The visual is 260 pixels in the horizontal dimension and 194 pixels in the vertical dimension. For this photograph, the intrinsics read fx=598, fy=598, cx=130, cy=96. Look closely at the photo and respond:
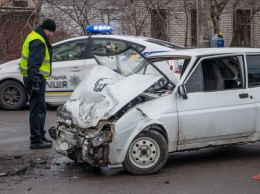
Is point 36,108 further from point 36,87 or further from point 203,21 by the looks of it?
point 203,21

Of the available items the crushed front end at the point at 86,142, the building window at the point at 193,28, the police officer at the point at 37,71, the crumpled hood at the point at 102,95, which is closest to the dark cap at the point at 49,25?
the police officer at the point at 37,71

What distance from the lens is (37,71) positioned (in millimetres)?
8453

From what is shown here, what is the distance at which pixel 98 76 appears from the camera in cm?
753

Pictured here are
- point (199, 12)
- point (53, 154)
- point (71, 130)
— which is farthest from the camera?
point (199, 12)

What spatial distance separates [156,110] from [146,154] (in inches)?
21.0

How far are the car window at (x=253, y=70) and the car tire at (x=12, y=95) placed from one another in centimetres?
661

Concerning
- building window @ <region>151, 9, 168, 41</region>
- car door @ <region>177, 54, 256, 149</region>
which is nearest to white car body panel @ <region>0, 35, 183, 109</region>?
car door @ <region>177, 54, 256, 149</region>

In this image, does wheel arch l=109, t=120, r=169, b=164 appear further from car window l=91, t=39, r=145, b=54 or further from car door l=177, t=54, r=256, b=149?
car window l=91, t=39, r=145, b=54

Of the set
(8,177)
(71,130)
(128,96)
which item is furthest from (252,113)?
(8,177)

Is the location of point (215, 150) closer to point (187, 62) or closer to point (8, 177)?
point (187, 62)

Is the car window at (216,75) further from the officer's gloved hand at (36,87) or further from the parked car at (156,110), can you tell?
the officer's gloved hand at (36,87)

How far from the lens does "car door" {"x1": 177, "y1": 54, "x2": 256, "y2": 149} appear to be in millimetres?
7336

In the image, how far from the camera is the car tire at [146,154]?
7.00 m

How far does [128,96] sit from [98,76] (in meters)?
0.71
